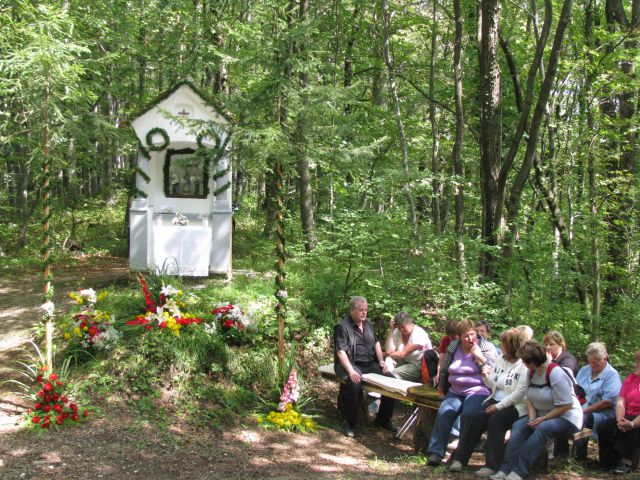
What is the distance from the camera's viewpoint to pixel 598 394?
18.0ft

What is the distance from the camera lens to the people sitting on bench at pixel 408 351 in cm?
657

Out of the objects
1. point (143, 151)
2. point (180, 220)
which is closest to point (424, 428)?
point (180, 220)

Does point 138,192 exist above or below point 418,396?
above

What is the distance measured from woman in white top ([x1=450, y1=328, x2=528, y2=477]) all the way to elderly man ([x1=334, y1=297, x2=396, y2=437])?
4.61ft

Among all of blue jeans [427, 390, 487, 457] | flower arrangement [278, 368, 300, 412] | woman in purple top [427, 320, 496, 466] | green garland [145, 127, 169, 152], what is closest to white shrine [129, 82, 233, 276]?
green garland [145, 127, 169, 152]

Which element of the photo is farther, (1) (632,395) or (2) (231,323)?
(2) (231,323)

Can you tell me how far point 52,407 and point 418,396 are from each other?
3469 millimetres

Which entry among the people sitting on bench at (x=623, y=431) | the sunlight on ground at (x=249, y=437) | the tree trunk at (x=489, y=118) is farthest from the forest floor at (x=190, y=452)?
the tree trunk at (x=489, y=118)

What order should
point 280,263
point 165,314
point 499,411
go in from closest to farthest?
point 499,411 < point 280,263 < point 165,314

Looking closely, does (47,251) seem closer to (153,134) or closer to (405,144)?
(153,134)

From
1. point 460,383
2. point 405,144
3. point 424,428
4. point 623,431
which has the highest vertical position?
point 405,144

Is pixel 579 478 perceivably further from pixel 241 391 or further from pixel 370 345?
pixel 241 391

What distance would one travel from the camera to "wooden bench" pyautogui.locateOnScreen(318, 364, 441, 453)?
18.7 feet

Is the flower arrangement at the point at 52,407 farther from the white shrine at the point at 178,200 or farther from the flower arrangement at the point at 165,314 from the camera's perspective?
the white shrine at the point at 178,200
